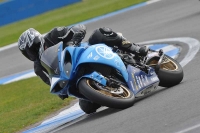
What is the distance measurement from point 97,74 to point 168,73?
140cm

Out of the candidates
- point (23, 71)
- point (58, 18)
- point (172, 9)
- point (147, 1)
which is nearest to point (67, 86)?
point (23, 71)

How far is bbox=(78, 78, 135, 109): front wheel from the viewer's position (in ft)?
22.9

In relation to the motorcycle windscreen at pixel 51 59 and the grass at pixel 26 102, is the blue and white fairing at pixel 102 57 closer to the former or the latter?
the motorcycle windscreen at pixel 51 59

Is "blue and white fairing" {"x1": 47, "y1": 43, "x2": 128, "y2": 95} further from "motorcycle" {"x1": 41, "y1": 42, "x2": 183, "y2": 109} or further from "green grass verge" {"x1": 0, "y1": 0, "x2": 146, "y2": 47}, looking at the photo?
"green grass verge" {"x1": 0, "y1": 0, "x2": 146, "y2": 47}

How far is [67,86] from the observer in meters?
7.41

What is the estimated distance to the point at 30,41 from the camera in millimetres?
7781

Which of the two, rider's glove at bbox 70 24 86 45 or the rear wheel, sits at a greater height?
rider's glove at bbox 70 24 86 45

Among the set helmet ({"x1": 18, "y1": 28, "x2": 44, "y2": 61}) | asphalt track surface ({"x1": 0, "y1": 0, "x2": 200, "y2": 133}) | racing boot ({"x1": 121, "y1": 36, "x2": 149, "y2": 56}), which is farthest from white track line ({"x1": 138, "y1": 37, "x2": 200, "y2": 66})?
helmet ({"x1": 18, "y1": 28, "x2": 44, "y2": 61})

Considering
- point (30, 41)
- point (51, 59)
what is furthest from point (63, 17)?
point (51, 59)

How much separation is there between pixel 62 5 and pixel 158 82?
71.8ft

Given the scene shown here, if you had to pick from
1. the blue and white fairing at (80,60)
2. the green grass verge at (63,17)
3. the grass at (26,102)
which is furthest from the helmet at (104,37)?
the green grass verge at (63,17)

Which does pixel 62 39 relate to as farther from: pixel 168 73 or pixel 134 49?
pixel 168 73

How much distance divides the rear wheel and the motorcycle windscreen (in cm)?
140

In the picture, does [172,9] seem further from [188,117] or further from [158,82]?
[188,117]
